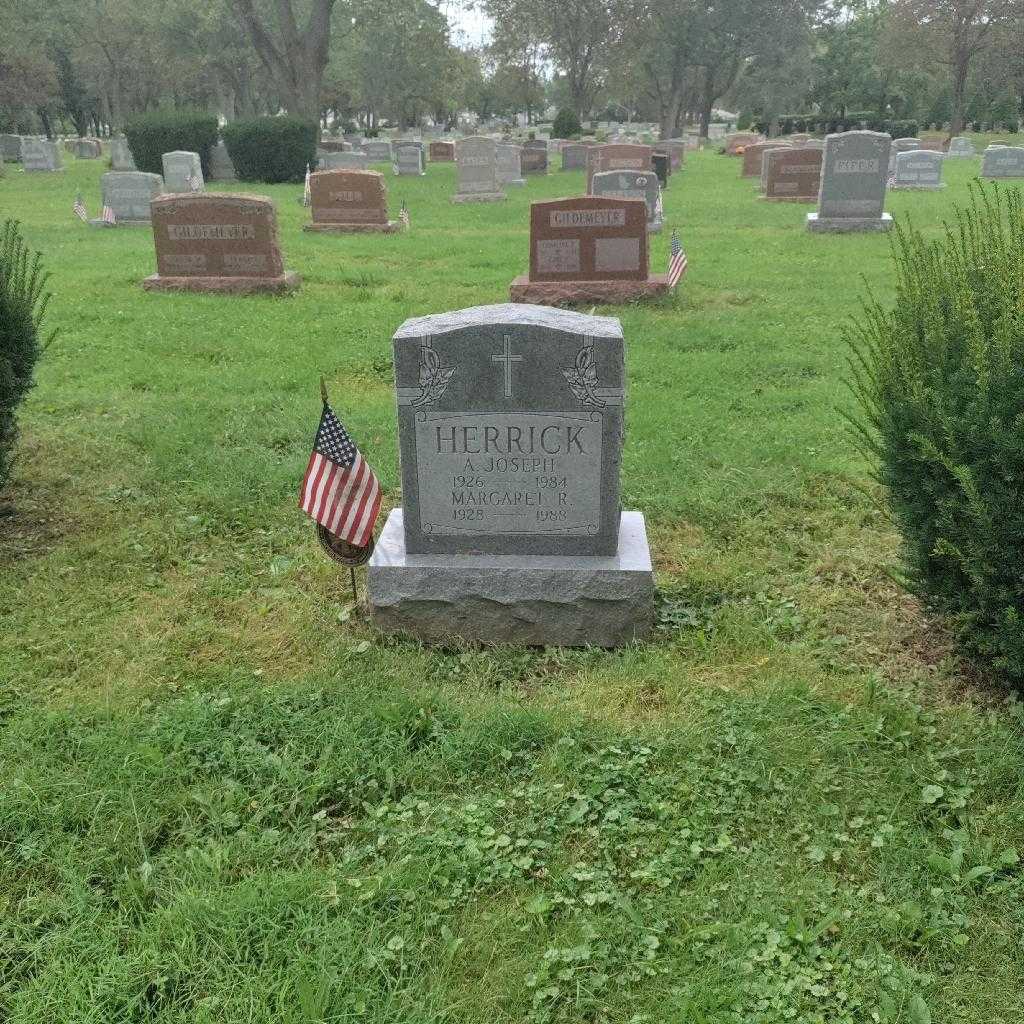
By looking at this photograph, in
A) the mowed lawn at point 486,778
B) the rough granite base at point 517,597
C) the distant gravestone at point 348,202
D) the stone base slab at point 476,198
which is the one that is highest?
the distant gravestone at point 348,202

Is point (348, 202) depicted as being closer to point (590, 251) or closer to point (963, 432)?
point (590, 251)

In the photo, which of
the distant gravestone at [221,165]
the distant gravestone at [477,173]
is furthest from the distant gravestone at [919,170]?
the distant gravestone at [221,165]

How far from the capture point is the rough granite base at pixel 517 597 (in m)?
4.08

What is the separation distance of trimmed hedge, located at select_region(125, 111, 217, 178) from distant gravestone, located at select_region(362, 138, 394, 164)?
1200 cm

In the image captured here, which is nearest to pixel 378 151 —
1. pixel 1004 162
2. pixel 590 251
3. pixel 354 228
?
pixel 1004 162

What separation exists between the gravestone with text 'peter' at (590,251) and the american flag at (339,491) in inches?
270

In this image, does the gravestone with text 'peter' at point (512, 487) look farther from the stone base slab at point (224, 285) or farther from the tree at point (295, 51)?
the tree at point (295, 51)

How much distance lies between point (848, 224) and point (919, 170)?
349 inches

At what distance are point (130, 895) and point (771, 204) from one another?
67.7 ft

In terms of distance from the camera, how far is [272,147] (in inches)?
1022

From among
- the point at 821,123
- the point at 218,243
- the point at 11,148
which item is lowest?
the point at 218,243

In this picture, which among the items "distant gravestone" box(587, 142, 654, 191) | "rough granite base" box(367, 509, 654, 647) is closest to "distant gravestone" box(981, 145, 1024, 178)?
"distant gravestone" box(587, 142, 654, 191)

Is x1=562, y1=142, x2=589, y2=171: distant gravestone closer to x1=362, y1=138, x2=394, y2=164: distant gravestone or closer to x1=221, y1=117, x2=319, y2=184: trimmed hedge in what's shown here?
x1=362, y1=138, x2=394, y2=164: distant gravestone

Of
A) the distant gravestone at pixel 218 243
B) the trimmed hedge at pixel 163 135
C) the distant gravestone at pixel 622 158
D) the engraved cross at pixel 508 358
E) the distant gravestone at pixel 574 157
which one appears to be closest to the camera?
the engraved cross at pixel 508 358
